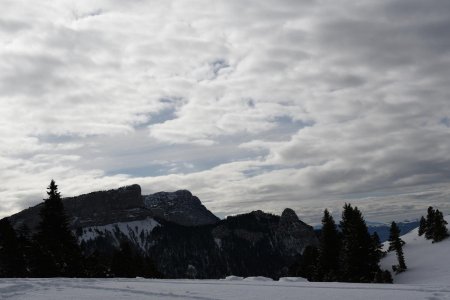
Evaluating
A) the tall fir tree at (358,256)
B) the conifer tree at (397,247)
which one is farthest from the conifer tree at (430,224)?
the tall fir tree at (358,256)

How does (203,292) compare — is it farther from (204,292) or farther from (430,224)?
(430,224)

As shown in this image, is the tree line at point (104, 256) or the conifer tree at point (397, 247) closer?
the tree line at point (104, 256)

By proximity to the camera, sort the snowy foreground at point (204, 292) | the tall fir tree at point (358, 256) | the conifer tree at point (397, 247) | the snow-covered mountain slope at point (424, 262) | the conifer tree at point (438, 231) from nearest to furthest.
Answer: the snowy foreground at point (204, 292), the tall fir tree at point (358, 256), the snow-covered mountain slope at point (424, 262), the conifer tree at point (397, 247), the conifer tree at point (438, 231)

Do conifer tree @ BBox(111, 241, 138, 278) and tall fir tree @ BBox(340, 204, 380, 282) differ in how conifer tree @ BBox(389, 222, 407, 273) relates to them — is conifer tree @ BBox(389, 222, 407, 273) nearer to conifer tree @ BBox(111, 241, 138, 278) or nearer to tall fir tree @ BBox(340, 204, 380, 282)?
tall fir tree @ BBox(340, 204, 380, 282)

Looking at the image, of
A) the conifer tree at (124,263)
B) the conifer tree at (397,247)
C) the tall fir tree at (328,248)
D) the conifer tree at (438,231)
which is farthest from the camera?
the conifer tree at (438,231)

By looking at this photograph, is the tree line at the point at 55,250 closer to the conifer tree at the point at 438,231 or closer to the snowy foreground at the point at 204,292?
the snowy foreground at the point at 204,292

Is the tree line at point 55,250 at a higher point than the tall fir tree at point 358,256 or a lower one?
higher

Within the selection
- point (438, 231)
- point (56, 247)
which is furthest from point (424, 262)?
point (56, 247)

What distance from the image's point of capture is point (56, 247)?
37.6 meters

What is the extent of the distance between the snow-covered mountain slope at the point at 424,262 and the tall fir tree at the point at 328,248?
10767mm

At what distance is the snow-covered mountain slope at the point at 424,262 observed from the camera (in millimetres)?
60469

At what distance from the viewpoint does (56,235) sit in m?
38.1

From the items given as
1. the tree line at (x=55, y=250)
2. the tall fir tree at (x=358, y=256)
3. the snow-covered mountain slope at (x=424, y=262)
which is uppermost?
the tree line at (x=55, y=250)

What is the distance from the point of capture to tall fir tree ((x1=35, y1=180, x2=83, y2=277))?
121 feet
